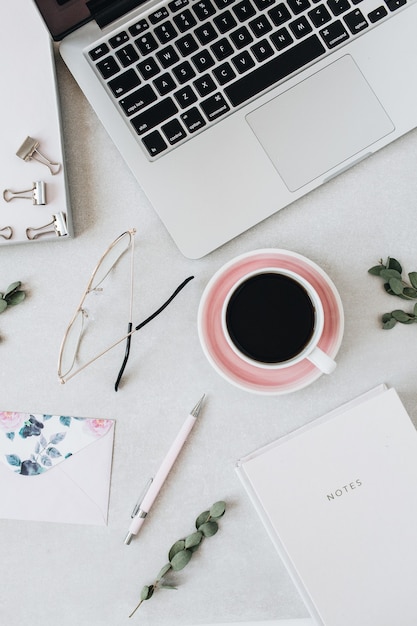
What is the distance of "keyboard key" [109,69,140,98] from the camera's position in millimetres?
629

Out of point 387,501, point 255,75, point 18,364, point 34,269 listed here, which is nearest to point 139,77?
point 255,75

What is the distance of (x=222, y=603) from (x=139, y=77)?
2.07 ft

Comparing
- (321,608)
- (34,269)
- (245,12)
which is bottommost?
(321,608)

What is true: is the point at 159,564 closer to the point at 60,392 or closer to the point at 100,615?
the point at 100,615

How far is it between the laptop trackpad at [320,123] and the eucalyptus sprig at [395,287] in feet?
0.46

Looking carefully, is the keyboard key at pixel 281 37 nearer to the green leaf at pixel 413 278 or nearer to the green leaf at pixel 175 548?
the green leaf at pixel 413 278

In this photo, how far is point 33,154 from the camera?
662 mm

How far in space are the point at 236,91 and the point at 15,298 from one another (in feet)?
1.19

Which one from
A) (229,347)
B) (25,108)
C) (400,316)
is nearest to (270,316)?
(229,347)

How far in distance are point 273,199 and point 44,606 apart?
22.5 inches

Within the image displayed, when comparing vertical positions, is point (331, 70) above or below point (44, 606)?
above

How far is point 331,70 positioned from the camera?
653 mm

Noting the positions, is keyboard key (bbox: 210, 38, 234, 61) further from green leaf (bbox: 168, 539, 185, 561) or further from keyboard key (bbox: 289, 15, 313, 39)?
green leaf (bbox: 168, 539, 185, 561)

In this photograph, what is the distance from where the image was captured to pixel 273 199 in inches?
26.0
